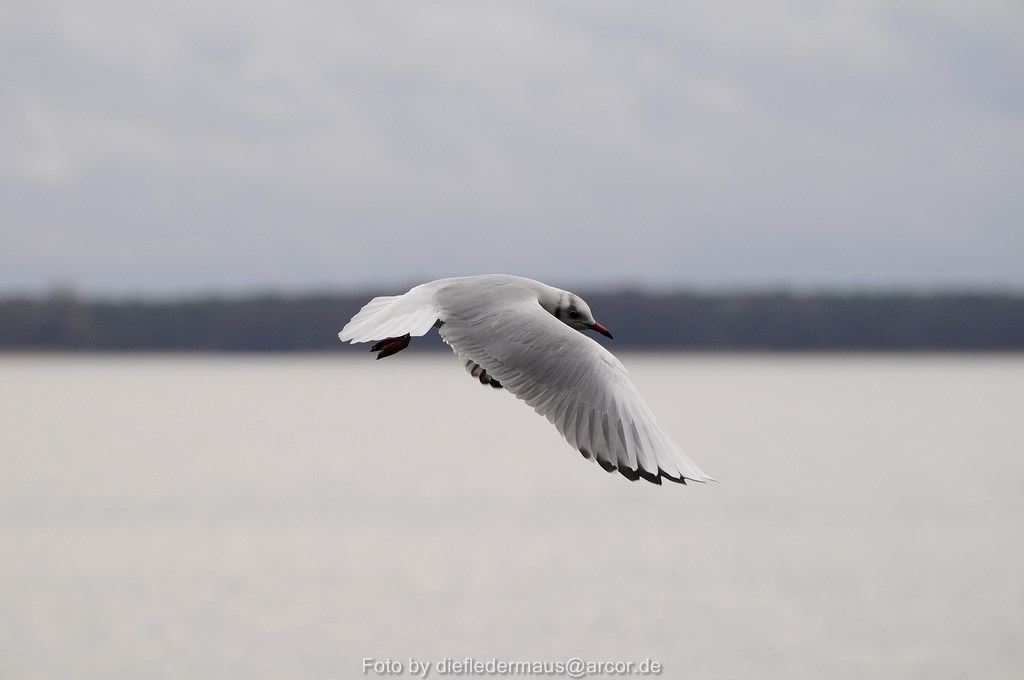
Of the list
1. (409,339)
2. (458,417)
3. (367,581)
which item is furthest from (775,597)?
(458,417)

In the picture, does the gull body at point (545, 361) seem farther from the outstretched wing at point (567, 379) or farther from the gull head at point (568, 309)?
the gull head at point (568, 309)

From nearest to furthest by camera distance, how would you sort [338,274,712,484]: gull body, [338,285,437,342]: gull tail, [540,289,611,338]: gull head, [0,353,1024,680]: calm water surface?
1. [338,274,712,484]: gull body
2. [338,285,437,342]: gull tail
3. [540,289,611,338]: gull head
4. [0,353,1024,680]: calm water surface

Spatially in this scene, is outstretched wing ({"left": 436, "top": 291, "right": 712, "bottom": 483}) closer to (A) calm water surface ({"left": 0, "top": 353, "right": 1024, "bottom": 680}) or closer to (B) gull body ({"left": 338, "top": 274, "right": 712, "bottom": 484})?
(B) gull body ({"left": 338, "top": 274, "right": 712, "bottom": 484})

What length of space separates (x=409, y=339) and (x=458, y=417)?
342 ft

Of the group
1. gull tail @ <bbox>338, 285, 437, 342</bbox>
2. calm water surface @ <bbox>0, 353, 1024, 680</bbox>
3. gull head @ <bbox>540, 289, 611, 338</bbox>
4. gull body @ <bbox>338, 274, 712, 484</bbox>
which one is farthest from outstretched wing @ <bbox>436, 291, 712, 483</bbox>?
calm water surface @ <bbox>0, 353, 1024, 680</bbox>

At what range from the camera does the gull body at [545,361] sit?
10742 mm

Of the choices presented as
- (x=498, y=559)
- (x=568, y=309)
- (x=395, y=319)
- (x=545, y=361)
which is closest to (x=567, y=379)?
(x=545, y=361)

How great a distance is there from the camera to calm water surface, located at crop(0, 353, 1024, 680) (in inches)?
1232

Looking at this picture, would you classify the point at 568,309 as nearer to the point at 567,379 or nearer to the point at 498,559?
the point at 567,379

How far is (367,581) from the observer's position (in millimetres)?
37469

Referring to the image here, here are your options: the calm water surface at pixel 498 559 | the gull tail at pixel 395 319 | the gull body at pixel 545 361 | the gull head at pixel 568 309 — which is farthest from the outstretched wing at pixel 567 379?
the calm water surface at pixel 498 559

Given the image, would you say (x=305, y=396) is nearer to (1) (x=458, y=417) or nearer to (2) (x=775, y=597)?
(1) (x=458, y=417)

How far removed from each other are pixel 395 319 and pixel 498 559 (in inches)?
1182

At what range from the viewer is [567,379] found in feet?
36.3
